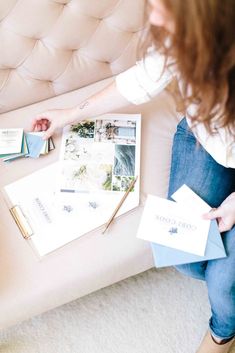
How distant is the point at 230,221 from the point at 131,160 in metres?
0.30

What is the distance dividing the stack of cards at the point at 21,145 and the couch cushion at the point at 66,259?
2 cm

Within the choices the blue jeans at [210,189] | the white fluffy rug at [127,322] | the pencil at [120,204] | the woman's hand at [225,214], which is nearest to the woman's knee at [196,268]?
the blue jeans at [210,189]

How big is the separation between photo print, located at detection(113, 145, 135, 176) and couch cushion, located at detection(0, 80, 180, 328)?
0.03 meters

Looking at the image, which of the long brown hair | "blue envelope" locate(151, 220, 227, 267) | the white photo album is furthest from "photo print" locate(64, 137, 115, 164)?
the long brown hair

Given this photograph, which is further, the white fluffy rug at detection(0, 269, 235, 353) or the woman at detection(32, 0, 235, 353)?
the white fluffy rug at detection(0, 269, 235, 353)

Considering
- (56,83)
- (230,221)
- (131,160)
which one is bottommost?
(230,221)

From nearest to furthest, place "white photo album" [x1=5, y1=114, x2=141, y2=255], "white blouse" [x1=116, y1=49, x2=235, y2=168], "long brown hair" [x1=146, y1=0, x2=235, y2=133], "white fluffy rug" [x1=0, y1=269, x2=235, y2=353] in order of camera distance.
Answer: "long brown hair" [x1=146, y1=0, x2=235, y2=133] < "white blouse" [x1=116, y1=49, x2=235, y2=168] < "white photo album" [x1=5, y1=114, x2=141, y2=255] < "white fluffy rug" [x1=0, y1=269, x2=235, y2=353]

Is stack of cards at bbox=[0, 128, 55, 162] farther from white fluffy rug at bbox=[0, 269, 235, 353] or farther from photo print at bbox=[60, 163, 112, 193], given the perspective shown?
white fluffy rug at bbox=[0, 269, 235, 353]

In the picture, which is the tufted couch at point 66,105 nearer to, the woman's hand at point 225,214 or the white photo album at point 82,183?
the white photo album at point 82,183

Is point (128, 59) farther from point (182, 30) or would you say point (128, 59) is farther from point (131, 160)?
point (182, 30)

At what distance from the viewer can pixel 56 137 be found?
3.72 feet

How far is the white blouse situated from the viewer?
0.91m

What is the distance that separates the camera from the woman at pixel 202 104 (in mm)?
580

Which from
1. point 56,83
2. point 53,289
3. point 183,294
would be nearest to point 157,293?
point 183,294
